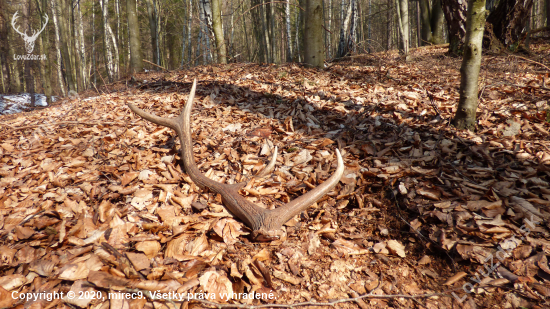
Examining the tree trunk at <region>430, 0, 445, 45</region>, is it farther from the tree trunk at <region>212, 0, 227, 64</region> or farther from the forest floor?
the tree trunk at <region>212, 0, 227, 64</region>

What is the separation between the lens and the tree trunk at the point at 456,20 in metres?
6.60

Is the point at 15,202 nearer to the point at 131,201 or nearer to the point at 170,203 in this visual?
the point at 131,201

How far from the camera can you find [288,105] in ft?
13.0

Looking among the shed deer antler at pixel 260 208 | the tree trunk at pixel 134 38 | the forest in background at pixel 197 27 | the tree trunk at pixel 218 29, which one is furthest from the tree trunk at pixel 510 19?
the tree trunk at pixel 134 38

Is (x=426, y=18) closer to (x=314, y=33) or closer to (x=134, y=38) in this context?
(x=314, y=33)

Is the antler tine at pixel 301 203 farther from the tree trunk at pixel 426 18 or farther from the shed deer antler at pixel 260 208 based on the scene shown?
the tree trunk at pixel 426 18

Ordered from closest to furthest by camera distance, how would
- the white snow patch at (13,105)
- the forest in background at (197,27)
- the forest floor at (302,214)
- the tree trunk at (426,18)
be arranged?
the forest floor at (302,214) < the forest in background at (197,27) < the white snow patch at (13,105) < the tree trunk at (426,18)

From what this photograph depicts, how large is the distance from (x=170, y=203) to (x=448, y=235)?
7.20ft

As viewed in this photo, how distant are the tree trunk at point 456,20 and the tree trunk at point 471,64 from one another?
481cm

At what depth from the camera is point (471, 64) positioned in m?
2.77

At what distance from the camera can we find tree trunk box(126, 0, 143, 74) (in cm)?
778

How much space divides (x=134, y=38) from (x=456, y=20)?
907 cm

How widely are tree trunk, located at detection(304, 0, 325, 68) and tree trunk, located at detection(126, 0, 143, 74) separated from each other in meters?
5.33

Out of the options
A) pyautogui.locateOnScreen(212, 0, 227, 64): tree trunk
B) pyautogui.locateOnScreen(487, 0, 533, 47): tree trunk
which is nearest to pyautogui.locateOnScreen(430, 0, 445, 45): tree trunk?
pyautogui.locateOnScreen(487, 0, 533, 47): tree trunk
